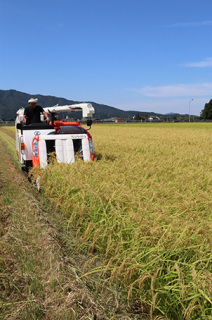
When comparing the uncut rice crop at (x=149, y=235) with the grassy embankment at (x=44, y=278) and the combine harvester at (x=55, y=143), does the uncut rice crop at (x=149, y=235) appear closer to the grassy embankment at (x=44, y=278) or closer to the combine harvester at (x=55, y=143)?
the grassy embankment at (x=44, y=278)

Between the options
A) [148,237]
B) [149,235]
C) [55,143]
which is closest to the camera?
[148,237]

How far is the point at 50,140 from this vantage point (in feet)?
23.2

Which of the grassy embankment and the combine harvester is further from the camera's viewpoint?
the combine harvester

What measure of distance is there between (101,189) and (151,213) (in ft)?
3.96

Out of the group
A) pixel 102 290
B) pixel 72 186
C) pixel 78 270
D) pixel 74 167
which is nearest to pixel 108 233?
pixel 78 270

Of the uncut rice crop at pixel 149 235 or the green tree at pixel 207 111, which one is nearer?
the uncut rice crop at pixel 149 235

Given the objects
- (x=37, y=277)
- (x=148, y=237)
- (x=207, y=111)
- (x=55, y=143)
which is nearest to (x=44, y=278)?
(x=37, y=277)

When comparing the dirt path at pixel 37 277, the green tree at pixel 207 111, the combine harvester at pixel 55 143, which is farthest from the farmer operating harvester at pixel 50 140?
the green tree at pixel 207 111

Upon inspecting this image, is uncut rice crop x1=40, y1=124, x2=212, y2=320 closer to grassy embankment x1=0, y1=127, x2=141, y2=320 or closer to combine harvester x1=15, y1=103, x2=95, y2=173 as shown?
grassy embankment x1=0, y1=127, x2=141, y2=320

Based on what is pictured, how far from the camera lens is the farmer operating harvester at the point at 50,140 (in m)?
6.57

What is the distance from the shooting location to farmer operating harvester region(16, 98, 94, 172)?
657 cm

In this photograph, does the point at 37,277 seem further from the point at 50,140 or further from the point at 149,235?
the point at 50,140

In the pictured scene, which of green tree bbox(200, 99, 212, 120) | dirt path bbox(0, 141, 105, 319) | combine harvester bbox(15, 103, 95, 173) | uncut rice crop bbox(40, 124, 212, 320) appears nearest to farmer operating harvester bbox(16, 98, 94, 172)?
combine harvester bbox(15, 103, 95, 173)

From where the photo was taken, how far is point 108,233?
11.2 ft
